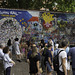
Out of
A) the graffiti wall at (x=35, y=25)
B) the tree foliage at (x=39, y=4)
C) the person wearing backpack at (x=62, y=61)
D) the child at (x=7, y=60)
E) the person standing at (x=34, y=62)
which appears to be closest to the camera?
the person wearing backpack at (x=62, y=61)

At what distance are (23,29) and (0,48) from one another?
6649 mm

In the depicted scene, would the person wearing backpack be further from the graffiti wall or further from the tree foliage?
the tree foliage

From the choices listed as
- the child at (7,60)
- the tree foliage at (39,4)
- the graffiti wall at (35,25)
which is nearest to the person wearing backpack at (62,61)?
the child at (7,60)

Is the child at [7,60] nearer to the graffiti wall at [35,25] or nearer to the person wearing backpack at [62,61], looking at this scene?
the person wearing backpack at [62,61]

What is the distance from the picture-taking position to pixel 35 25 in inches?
551

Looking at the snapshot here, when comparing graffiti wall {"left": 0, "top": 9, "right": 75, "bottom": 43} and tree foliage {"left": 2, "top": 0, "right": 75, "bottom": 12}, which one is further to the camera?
tree foliage {"left": 2, "top": 0, "right": 75, "bottom": 12}

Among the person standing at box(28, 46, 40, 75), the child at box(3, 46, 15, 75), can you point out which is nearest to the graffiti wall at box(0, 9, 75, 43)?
the child at box(3, 46, 15, 75)

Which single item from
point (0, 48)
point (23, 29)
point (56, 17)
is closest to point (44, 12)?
point (56, 17)

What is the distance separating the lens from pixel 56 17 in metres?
14.6

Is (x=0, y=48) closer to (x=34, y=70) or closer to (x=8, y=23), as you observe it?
(x=34, y=70)

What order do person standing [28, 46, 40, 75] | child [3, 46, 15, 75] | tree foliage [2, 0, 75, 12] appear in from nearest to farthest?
person standing [28, 46, 40, 75] < child [3, 46, 15, 75] < tree foliage [2, 0, 75, 12]

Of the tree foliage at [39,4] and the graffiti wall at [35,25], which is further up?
the tree foliage at [39,4]

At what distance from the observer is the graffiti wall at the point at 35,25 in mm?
13180

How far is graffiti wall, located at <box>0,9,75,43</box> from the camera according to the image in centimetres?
1318
